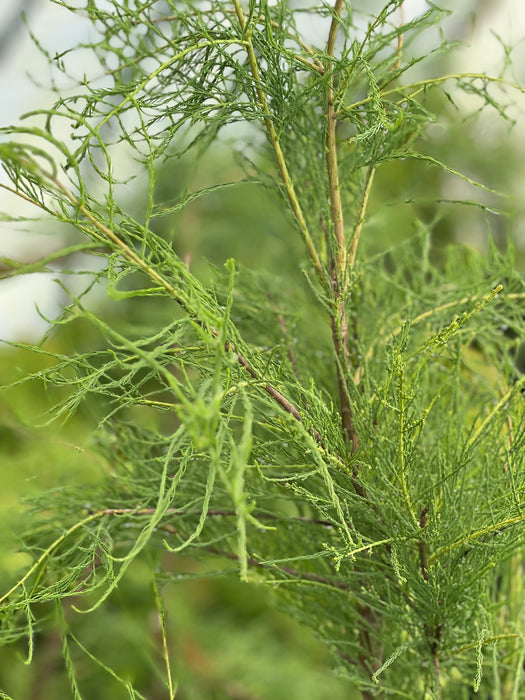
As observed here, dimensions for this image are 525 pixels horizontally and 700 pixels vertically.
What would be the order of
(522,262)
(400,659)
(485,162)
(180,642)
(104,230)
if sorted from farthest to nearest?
1. (522,262)
2. (485,162)
3. (180,642)
4. (400,659)
5. (104,230)

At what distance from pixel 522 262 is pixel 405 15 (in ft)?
3.48

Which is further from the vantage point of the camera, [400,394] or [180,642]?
[180,642]

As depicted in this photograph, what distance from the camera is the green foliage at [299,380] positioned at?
8.7 inches

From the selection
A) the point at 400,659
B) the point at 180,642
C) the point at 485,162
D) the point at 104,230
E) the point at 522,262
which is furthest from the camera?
the point at 522,262

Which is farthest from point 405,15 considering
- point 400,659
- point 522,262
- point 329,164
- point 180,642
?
point 522,262

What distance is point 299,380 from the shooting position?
336 mm

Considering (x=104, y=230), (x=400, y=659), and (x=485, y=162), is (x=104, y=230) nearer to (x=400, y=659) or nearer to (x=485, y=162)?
(x=400, y=659)

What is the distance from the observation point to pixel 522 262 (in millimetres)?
1281

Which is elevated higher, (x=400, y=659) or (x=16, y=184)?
(x=16, y=184)

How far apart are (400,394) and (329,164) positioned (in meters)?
0.12

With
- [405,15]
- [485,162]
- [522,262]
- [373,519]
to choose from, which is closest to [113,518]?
[373,519]

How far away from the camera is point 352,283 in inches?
12.0

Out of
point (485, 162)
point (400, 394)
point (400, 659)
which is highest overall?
point (485, 162)

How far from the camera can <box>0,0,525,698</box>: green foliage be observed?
222mm
